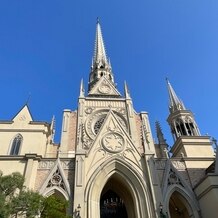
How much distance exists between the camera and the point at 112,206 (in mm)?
20234

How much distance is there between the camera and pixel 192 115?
1045 inches

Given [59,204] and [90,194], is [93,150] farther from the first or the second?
[59,204]

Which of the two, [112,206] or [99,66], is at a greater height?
[99,66]

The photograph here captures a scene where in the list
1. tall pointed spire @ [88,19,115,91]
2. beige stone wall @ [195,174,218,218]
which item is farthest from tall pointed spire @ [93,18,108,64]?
beige stone wall @ [195,174,218,218]

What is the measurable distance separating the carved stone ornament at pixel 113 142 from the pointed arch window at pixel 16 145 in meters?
7.93

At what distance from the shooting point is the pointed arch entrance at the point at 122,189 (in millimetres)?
16359

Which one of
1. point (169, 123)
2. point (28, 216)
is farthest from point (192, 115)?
point (28, 216)

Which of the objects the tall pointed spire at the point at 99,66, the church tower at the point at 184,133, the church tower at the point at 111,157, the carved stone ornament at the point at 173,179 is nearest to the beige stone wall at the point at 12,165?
the church tower at the point at 111,157

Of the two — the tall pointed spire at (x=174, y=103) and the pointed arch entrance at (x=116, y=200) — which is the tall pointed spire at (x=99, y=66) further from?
the pointed arch entrance at (x=116, y=200)

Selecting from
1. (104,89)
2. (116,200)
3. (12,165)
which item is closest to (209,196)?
(116,200)

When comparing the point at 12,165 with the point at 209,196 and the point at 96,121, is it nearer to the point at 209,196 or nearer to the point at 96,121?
the point at 96,121

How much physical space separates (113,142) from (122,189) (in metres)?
4.41

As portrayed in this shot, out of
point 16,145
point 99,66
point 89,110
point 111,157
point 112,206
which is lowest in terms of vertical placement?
point 112,206

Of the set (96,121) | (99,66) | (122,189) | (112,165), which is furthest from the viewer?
(99,66)
